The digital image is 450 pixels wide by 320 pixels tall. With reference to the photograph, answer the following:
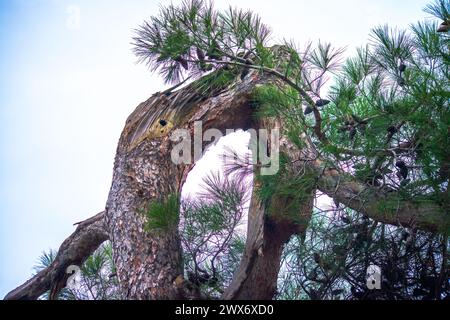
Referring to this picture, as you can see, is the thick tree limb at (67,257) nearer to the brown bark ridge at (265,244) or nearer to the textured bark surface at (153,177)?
the textured bark surface at (153,177)

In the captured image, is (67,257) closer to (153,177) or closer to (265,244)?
(153,177)

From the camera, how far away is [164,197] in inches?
81.7

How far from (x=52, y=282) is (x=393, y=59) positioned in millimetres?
1458

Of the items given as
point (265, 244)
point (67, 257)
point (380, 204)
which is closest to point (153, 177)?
point (265, 244)

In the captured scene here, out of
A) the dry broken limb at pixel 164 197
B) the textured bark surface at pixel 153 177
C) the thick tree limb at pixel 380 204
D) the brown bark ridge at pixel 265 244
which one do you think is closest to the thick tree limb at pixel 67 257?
the dry broken limb at pixel 164 197

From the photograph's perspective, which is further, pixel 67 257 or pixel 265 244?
pixel 67 257

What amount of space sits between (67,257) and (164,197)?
56 centimetres

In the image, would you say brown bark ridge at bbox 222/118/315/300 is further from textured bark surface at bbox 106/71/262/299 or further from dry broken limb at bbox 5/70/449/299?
textured bark surface at bbox 106/71/262/299

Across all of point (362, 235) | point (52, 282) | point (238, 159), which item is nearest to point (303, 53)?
point (238, 159)

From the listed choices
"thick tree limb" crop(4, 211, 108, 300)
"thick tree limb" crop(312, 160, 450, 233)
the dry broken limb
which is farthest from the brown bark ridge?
"thick tree limb" crop(4, 211, 108, 300)

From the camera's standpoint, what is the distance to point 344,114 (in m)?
1.82

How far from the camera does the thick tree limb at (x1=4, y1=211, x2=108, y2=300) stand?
237cm

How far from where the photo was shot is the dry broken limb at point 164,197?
6.01ft

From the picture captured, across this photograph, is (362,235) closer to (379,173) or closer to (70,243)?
(379,173)
